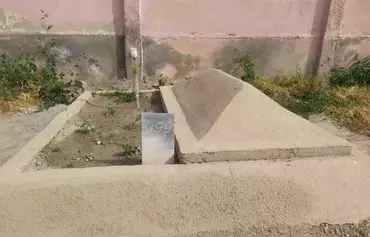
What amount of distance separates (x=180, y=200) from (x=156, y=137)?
0.53 metres

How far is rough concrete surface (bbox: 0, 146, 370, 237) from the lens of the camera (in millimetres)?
2293

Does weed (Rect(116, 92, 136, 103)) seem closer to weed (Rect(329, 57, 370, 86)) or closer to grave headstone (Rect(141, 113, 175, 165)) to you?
grave headstone (Rect(141, 113, 175, 165))

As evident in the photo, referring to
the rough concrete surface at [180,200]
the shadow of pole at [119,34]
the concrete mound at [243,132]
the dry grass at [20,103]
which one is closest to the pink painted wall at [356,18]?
the concrete mound at [243,132]

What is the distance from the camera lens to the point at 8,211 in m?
2.30

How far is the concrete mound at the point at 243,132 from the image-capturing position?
9.02 feet

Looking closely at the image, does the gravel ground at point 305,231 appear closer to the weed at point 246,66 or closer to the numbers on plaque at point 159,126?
the numbers on plaque at point 159,126

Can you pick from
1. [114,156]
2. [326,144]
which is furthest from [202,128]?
[326,144]

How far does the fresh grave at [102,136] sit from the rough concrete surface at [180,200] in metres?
0.37

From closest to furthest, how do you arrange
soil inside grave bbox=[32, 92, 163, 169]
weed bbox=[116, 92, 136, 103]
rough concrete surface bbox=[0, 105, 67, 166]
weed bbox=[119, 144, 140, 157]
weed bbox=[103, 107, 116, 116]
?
soil inside grave bbox=[32, 92, 163, 169]
weed bbox=[119, 144, 140, 157]
rough concrete surface bbox=[0, 105, 67, 166]
weed bbox=[103, 107, 116, 116]
weed bbox=[116, 92, 136, 103]

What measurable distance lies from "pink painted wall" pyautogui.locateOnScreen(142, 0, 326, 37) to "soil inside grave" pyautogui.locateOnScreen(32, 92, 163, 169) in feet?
4.35

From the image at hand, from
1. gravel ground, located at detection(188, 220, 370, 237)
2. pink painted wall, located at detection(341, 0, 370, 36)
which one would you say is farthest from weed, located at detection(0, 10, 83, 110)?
pink painted wall, located at detection(341, 0, 370, 36)

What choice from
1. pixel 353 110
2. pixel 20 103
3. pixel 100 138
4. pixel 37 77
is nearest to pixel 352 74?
pixel 353 110

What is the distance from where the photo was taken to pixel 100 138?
344 cm

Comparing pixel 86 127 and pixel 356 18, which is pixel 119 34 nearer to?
pixel 86 127
